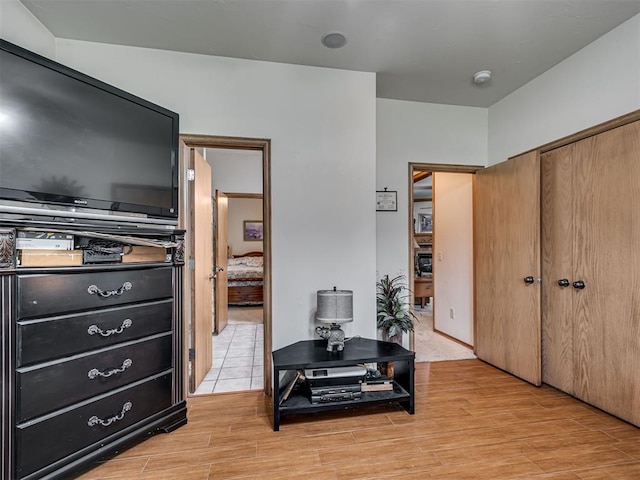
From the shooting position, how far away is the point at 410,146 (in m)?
3.27

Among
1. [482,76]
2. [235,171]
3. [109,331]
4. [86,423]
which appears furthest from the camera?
[235,171]

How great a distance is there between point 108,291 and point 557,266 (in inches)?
128

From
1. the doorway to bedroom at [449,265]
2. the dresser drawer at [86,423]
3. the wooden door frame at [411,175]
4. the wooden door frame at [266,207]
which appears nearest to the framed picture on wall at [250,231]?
the doorway to bedroom at [449,265]

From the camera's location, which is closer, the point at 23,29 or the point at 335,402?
the point at 23,29

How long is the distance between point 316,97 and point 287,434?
8.21 ft

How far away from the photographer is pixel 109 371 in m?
1.70

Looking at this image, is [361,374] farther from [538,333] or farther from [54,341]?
[54,341]

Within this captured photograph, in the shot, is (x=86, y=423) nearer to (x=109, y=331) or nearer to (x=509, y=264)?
(x=109, y=331)

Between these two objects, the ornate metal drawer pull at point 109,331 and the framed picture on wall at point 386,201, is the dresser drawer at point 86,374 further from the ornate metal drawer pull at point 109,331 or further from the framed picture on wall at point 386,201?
the framed picture on wall at point 386,201

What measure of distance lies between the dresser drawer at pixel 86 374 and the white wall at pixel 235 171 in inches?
151

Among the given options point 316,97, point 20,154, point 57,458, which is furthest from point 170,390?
point 316,97

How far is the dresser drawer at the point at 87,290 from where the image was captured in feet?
4.71

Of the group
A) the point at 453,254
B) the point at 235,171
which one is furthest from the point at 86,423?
the point at 235,171

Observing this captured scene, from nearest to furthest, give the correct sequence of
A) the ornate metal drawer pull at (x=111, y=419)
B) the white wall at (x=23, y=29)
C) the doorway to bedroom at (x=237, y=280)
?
the ornate metal drawer pull at (x=111, y=419) < the white wall at (x=23, y=29) < the doorway to bedroom at (x=237, y=280)
